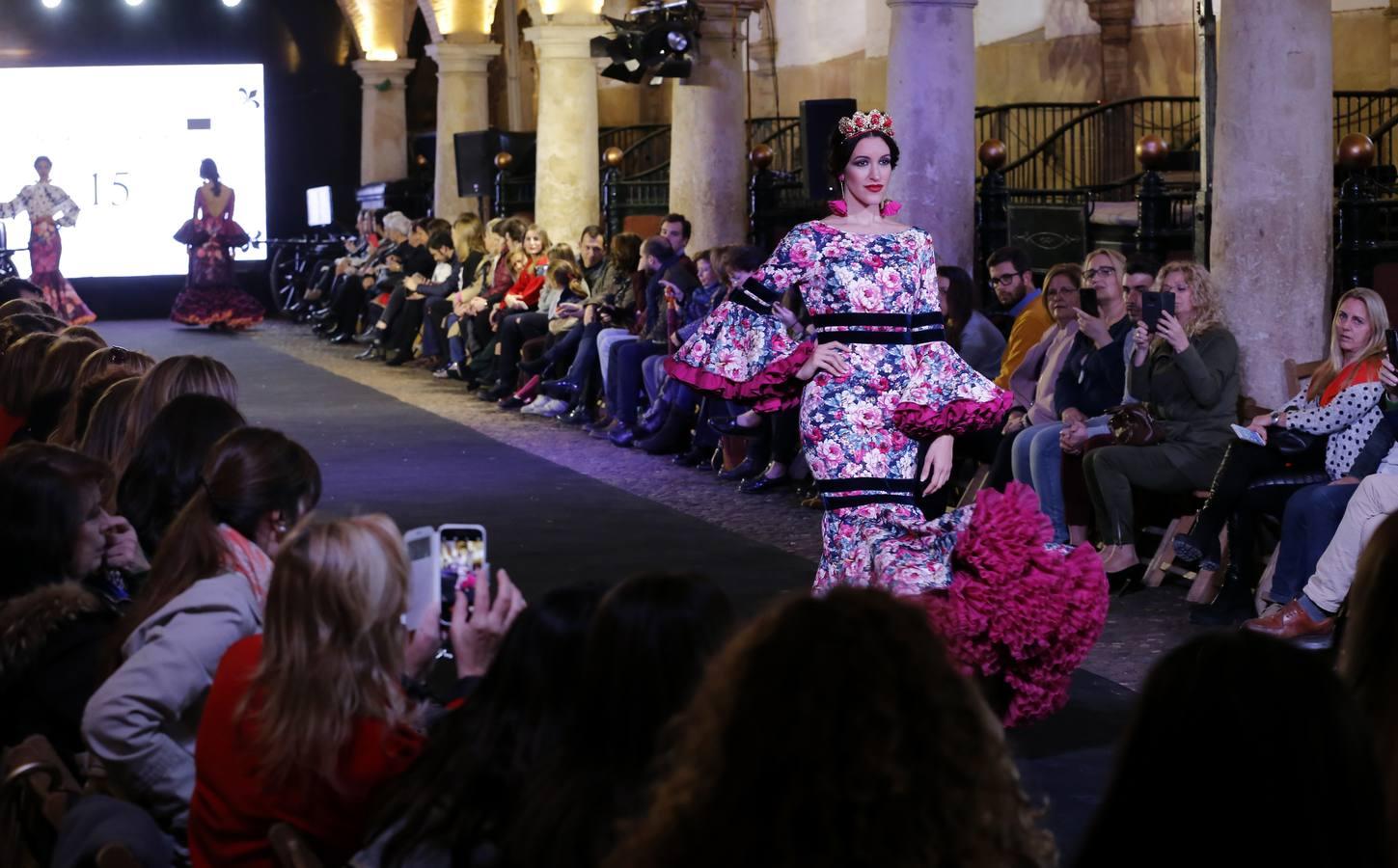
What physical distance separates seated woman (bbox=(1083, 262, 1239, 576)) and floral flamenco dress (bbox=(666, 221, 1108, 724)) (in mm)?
1710

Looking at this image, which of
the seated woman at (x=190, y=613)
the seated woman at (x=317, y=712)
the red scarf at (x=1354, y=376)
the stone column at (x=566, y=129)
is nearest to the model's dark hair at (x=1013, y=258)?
the red scarf at (x=1354, y=376)

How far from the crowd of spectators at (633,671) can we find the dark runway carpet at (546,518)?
2.96 feet

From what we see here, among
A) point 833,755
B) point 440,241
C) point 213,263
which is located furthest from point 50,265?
point 833,755

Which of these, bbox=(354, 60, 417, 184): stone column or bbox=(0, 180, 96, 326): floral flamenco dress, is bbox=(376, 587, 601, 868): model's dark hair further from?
bbox=(354, 60, 417, 184): stone column

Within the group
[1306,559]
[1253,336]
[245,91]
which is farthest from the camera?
[245,91]

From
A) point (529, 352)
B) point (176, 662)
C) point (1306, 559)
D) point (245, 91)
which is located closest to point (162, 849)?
point (176, 662)

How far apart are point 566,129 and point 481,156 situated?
233 cm

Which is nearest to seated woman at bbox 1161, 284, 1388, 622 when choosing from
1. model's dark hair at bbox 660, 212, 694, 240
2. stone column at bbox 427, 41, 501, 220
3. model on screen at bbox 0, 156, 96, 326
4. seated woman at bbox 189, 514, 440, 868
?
seated woman at bbox 189, 514, 440, 868

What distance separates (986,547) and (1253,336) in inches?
118

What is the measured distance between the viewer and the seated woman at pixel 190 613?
3.04 m

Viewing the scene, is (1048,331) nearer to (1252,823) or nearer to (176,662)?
(176,662)

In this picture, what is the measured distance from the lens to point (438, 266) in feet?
49.6

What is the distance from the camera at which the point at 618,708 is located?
2178mm

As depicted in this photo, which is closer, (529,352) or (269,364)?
(529,352)
